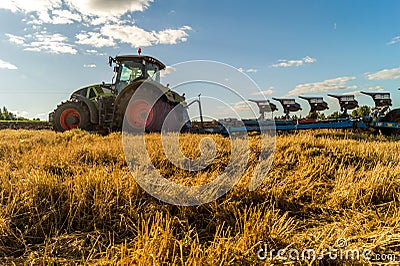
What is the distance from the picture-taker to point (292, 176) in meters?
2.79

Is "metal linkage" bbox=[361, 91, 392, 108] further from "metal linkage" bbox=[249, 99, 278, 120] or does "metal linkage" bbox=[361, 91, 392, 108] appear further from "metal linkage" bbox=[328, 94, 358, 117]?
"metal linkage" bbox=[249, 99, 278, 120]

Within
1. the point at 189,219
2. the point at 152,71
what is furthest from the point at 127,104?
the point at 189,219

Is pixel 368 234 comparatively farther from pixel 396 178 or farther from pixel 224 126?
pixel 224 126

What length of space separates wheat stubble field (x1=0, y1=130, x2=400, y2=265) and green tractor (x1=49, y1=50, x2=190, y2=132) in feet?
14.0

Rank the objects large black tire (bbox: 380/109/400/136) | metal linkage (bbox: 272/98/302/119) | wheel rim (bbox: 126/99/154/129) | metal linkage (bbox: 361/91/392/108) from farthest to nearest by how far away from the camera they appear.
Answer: metal linkage (bbox: 272/98/302/119) < metal linkage (bbox: 361/91/392/108) < large black tire (bbox: 380/109/400/136) < wheel rim (bbox: 126/99/154/129)

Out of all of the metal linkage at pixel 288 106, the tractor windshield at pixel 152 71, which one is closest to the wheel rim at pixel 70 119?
the tractor windshield at pixel 152 71

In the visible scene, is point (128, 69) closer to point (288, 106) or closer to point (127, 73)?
point (127, 73)

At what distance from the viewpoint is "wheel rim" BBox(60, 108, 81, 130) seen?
8.34 m

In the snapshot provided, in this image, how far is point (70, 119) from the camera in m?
8.34

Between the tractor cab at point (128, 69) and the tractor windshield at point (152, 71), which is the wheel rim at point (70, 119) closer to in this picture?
the tractor cab at point (128, 69)

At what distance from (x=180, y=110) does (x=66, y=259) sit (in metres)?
7.08

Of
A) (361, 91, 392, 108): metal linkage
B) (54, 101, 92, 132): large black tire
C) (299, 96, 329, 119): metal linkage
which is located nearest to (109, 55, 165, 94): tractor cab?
(54, 101, 92, 132): large black tire

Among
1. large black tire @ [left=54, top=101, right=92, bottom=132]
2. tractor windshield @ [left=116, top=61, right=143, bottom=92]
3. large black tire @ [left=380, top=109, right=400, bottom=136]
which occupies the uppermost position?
tractor windshield @ [left=116, top=61, right=143, bottom=92]

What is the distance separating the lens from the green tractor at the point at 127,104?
23.7 feet
